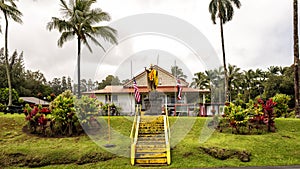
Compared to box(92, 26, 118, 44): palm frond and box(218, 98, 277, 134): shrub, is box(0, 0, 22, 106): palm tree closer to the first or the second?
box(92, 26, 118, 44): palm frond

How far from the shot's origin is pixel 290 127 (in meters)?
16.1

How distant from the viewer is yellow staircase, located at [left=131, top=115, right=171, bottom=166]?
11.9 m

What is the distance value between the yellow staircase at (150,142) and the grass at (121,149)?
414 millimetres

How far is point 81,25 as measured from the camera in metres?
23.8

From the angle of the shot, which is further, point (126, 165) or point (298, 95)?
point (298, 95)

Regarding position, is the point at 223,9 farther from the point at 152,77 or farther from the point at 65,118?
the point at 65,118

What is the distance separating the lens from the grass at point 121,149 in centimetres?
1188

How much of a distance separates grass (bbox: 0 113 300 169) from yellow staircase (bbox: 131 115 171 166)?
414 millimetres

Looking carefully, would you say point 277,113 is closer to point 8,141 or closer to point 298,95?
point 298,95

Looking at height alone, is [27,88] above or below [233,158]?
above

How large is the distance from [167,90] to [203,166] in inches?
637

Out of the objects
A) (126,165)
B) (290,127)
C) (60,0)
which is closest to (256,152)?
(290,127)

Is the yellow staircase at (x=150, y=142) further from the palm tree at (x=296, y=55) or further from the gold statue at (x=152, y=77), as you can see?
the palm tree at (x=296, y=55)

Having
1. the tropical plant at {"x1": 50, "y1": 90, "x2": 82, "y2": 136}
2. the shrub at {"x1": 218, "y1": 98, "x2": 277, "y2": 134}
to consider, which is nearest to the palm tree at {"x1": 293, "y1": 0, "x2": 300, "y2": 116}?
the shrub at {"x1": 218, "y1": 98, "x2": 277, "y2": 134}
